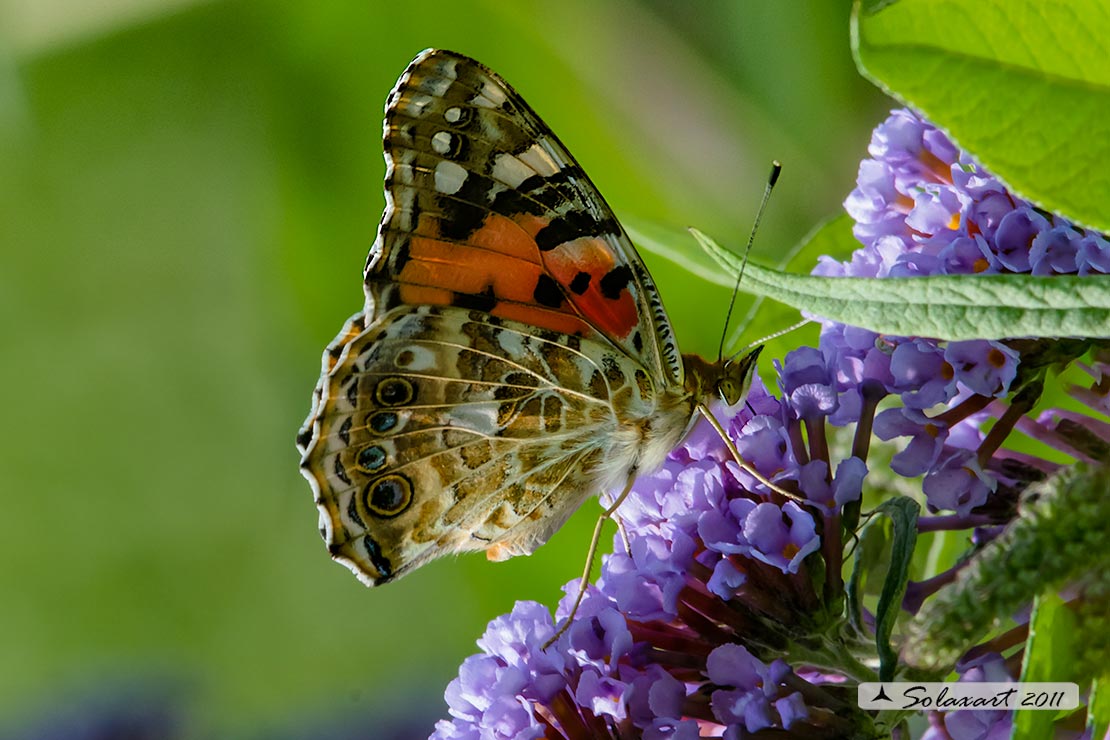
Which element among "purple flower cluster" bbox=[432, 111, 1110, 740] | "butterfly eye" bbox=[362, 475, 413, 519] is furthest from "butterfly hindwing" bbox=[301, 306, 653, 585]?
"purple flower cluster" bbox=[432, 111, 1110, 740]

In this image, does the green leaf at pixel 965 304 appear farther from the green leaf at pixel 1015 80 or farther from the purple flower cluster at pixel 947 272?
the purple flower cluster at pixel 947 272

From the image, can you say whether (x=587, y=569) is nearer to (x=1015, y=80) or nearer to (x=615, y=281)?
(x=615, y=281)

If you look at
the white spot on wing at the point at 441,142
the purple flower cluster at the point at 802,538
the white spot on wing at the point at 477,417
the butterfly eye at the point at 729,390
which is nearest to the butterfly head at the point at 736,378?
the butterfly eye at the point at 729,390

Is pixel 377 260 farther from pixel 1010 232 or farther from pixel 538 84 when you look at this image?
pixel 538 84

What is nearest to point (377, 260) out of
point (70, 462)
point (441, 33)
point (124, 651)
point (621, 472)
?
point (621, 472)

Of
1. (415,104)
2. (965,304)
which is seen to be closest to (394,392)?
(415,104)

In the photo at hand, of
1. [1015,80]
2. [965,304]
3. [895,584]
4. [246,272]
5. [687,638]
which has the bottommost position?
[246,272]

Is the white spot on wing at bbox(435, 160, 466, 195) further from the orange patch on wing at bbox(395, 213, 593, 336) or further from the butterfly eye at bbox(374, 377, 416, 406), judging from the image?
the butterfly eye at bbox(374, 377, 416, 406)
